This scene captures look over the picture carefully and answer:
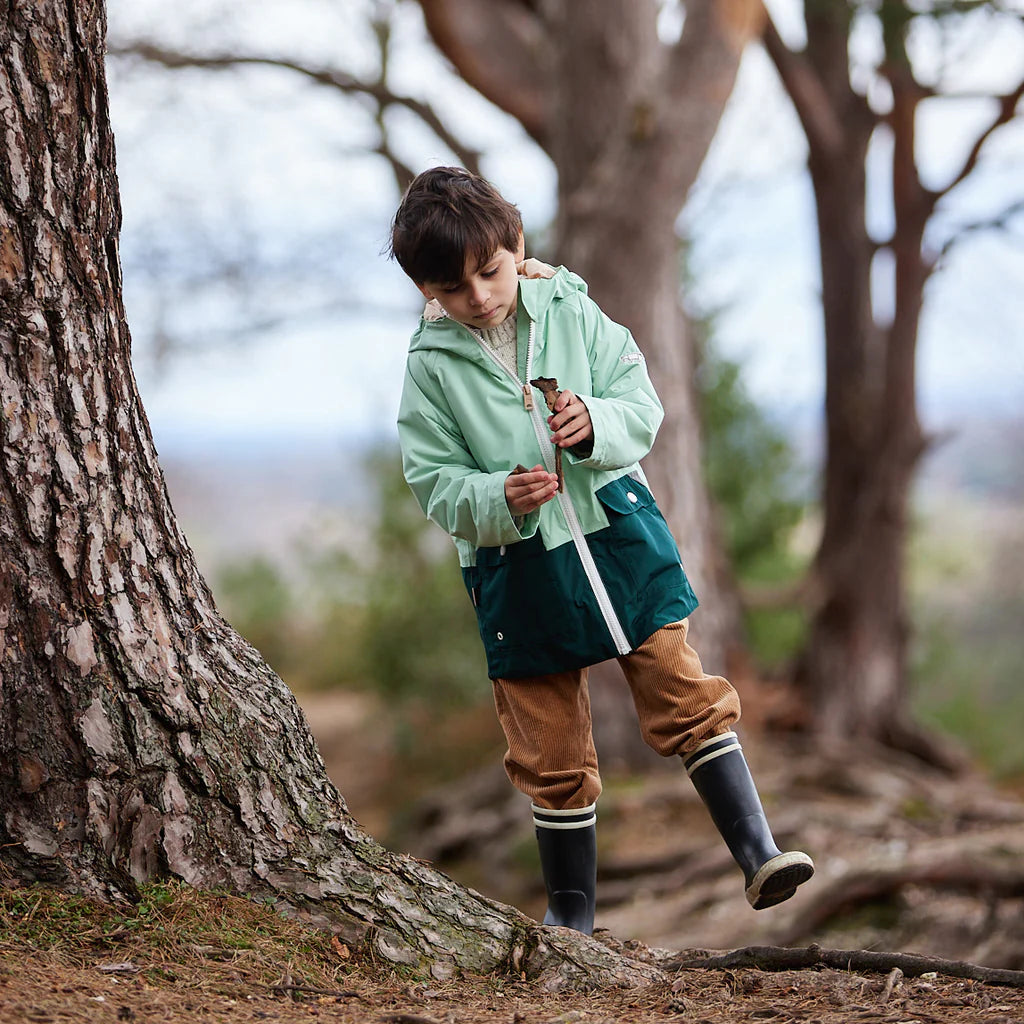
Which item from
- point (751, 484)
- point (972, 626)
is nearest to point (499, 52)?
point (751, 484)

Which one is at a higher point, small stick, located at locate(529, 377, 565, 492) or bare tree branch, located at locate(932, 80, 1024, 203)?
bare tree branch, located at locate(932, 80, 1024, 203)

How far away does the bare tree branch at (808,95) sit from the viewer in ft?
26.4

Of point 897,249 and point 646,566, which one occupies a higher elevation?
point 897,249

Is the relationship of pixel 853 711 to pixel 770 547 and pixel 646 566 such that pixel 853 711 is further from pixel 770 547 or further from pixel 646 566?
pixel 646 566

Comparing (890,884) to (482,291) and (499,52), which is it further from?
(499,52)

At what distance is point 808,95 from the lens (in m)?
8.17

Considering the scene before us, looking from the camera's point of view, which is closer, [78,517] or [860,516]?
[78,517]

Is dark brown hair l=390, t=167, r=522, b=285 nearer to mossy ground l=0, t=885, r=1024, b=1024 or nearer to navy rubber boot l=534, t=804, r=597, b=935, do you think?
navy rubber boot l=534, t=804, r=597, b=935

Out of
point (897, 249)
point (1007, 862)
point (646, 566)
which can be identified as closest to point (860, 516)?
point (897, 249)

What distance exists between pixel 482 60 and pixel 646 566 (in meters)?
5.60

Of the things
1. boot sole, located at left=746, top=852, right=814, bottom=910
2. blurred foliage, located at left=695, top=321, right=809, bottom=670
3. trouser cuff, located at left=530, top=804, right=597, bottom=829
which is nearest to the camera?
boot sole, located at left=746, top=852, right=814, bottom=910

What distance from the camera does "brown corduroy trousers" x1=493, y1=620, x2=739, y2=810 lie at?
2500 mm

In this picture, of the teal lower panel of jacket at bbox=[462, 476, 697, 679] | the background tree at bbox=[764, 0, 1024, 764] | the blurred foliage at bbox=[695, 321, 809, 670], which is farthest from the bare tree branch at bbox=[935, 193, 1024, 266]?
the teal lower panel of jacket at bbox=[462, 476, 697, 679]

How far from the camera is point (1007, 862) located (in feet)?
15.8
